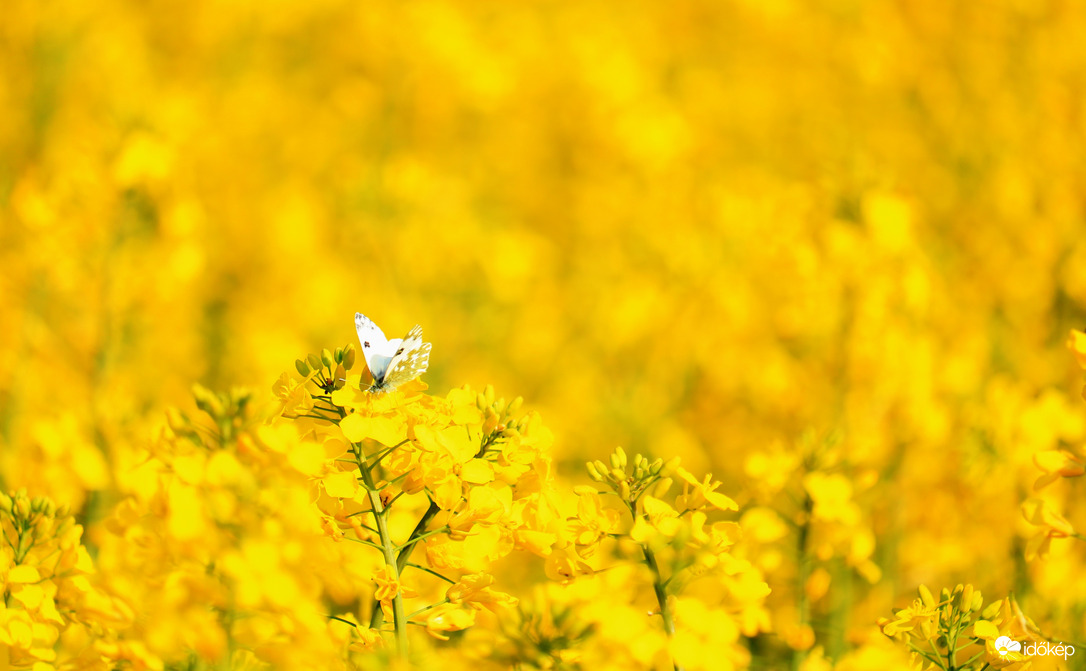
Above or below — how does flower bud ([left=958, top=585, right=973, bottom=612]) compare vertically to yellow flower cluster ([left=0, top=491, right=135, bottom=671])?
below

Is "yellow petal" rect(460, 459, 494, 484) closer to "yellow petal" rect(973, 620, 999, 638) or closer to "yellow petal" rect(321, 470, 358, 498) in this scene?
"yellow petal" rect(321, 470, 358, 498)

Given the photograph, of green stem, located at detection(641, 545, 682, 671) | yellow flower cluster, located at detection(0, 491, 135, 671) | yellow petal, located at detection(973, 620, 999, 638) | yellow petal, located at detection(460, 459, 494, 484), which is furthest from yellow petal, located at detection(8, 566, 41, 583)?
yellow petal, located at detection(973, 620, 999, 638)

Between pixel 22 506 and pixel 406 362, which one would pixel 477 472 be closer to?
pixel 406 362

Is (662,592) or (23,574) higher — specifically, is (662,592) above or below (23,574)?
below

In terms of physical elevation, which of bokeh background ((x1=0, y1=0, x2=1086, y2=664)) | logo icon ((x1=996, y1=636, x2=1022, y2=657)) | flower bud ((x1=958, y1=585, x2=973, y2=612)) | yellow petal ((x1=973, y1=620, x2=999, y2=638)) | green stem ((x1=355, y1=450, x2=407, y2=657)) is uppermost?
bokeh background ((x1=0, y1=0, x2=1086, y2=664))

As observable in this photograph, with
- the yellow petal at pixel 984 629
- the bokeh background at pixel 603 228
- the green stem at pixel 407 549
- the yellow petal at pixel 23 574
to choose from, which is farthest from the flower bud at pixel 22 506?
the yellow petal at pixel 984 629

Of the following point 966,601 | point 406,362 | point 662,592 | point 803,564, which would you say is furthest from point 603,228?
point 662,592

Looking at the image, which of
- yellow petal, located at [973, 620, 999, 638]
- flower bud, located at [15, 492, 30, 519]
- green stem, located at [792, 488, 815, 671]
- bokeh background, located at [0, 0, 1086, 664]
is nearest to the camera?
yellow petal, located at [973, 620, 999, 638]
